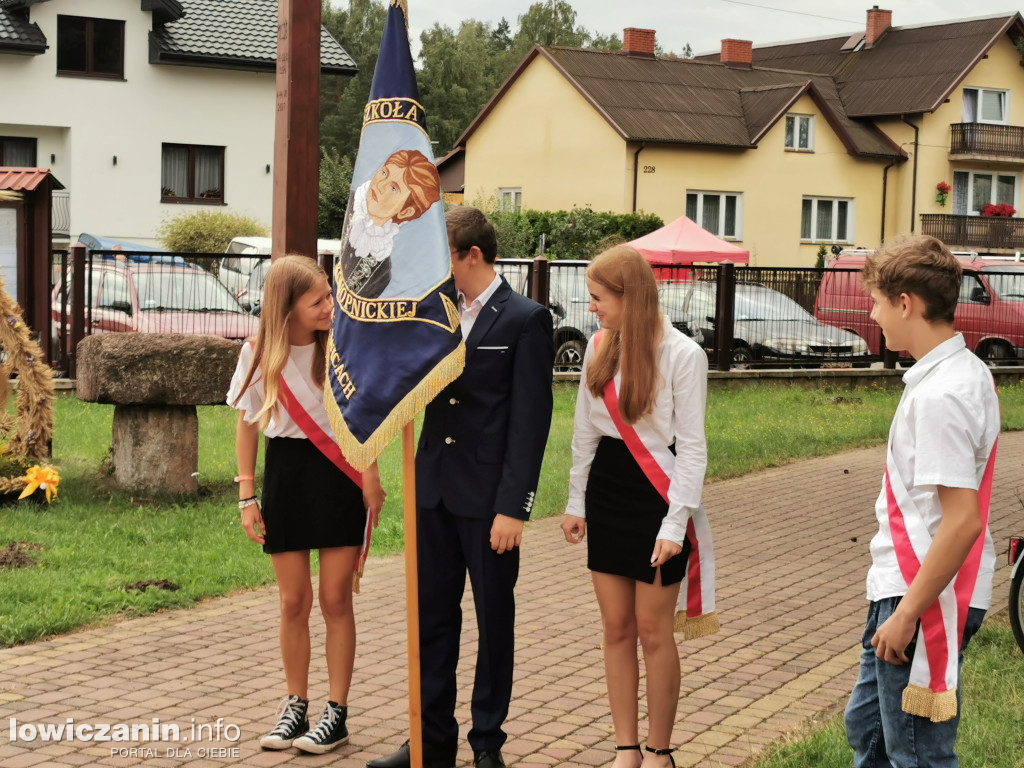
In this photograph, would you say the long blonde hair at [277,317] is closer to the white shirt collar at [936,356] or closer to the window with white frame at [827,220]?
the white shirt collar at [936,356]

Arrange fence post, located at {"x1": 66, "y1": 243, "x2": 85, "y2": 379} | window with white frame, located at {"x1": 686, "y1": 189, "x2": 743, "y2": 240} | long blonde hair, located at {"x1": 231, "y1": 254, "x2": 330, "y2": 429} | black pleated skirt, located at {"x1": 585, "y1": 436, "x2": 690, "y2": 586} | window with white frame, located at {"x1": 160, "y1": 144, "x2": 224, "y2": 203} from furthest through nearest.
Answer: window with white frame, located at {"x1": 686, "y1": 189, "x2": 743, "y2": 240} → window with white frame, located at {"x1": 160, "y1": 144, "x2": 224, "y2": 203} → fence post, located at {"x1": 66, "y1": 243, "x2": 85, "y2": 379} → long blonde hair, located at {"x1": 231, "y1": 254, "x2": 330, "y2": 429} → black pleated skirt, located at {"x1": 585, "y1": 436, "x2": 690, "y2": 586}

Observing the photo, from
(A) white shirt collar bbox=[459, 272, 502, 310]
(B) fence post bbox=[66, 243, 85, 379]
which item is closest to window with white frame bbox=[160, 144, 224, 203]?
(B) fence post bbox=[66, 243, 85, 379]

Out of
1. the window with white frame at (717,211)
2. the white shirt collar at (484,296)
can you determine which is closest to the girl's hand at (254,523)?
the white shirt collar at (484,296)

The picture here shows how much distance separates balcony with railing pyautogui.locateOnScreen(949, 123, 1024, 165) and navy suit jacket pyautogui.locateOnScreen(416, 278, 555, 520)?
43562 mm

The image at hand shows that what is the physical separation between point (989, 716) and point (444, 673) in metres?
2.29

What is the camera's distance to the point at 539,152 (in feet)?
139

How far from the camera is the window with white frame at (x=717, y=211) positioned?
40.3 m

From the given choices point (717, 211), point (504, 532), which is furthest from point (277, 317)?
point (717, 211)

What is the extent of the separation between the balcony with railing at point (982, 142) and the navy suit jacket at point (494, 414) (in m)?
43.6

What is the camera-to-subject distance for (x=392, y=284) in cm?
446

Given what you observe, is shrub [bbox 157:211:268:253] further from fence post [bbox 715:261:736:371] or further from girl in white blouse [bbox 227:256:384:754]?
girl in white blouse [bbox 227:256:384:754]

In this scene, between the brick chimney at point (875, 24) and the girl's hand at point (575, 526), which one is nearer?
the girl's hand at point (575, 526)

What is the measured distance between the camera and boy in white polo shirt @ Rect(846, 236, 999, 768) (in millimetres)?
3117

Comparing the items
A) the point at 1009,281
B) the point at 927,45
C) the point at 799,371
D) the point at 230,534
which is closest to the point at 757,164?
the point at 927,45
